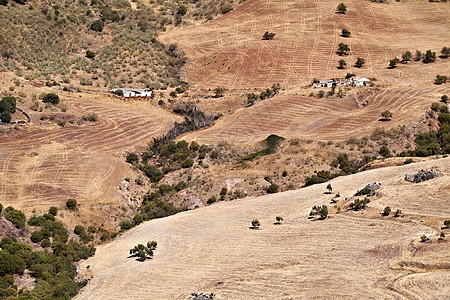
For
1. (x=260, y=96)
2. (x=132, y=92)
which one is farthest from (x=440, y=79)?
(x=132, y=92)

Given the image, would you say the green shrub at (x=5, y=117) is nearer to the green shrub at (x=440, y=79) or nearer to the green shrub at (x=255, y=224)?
the green shrub at (x=255, y=224)

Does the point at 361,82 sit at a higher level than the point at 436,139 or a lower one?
lower

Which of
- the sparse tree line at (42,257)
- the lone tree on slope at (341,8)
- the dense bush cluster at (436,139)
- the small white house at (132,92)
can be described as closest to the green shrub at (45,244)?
the sparse tree line at (42,257)

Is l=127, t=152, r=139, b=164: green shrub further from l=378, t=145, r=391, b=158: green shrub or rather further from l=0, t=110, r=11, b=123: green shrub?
→ l=378, t=145, r=391, b=158: green shrub

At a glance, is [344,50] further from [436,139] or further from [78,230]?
[78,230]

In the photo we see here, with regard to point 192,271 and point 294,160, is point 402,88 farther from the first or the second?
point 192,271

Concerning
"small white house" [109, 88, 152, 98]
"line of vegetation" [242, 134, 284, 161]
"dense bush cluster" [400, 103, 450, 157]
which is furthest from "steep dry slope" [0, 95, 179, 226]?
"dense bush cluster" [400, 103, 450, 157]

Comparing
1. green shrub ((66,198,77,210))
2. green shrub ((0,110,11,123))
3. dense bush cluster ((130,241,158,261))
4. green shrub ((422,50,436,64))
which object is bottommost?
green shrub ((422,50,436,64))
